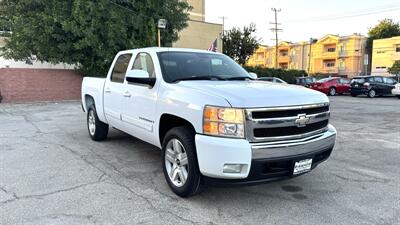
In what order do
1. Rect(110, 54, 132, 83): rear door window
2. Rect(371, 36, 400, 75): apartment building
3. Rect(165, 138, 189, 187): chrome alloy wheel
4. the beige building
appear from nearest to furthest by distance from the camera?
1. Rect(165, 138, 189, 187): chrome alloy wheel
2. Rect(110, 54, 132, 83): rear door window
3. the beige building
4. Rect(371, 36, 400, 75): apartment building

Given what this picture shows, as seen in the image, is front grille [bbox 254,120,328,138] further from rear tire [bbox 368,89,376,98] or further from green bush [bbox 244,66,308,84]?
green bush [bbox 244,66,308,84]

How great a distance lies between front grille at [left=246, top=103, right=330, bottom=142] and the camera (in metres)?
3.58

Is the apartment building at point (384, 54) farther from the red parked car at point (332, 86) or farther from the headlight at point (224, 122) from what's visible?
the headlight at point (224, 122)

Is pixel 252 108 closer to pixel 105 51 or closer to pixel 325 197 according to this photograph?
pixel 325 197

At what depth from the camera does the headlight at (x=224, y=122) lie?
3.54 meters

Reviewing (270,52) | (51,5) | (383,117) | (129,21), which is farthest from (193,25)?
(270,52)

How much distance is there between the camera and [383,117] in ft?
40.9

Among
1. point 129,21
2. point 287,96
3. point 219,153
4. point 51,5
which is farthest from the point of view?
point 129,21

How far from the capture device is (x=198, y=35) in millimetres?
30688

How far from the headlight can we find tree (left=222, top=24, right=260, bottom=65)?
117ft

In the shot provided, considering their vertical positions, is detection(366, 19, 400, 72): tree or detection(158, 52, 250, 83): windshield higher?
detection(366, 19, 400, 72): tree

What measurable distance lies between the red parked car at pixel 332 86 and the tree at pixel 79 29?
1466cm

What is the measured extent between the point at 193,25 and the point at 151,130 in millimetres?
26813

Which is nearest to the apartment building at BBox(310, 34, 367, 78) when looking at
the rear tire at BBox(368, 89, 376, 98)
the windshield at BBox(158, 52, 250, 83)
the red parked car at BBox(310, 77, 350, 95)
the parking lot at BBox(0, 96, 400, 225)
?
the red parked car at BBox(310, 77, 350, 95)
